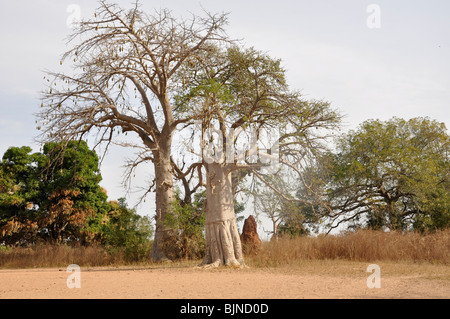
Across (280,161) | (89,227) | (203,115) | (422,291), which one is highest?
(203,115)

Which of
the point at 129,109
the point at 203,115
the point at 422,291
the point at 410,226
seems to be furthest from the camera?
the point at 410,226

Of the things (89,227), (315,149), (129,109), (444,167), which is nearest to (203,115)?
(315,149)

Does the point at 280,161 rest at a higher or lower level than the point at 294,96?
lower

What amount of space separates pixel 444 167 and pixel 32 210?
2172 centimetres

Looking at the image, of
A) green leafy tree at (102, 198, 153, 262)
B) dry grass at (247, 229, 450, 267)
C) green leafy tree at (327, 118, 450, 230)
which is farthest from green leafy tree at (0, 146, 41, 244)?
green leafy tree at (327, 118, 450, 230)

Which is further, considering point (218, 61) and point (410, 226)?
point (410, 226)

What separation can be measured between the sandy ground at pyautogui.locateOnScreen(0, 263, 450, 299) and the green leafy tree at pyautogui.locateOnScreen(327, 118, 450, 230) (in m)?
10.9

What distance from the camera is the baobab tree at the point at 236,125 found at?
15133 millimetres

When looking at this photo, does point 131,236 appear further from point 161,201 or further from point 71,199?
point 71,199

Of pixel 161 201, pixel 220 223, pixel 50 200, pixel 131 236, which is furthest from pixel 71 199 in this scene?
pixel 220 223

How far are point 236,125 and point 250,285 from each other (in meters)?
7.36

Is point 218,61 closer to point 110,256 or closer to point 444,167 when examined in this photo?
point 110,256

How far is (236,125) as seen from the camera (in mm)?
16484

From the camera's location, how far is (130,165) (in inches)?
706
